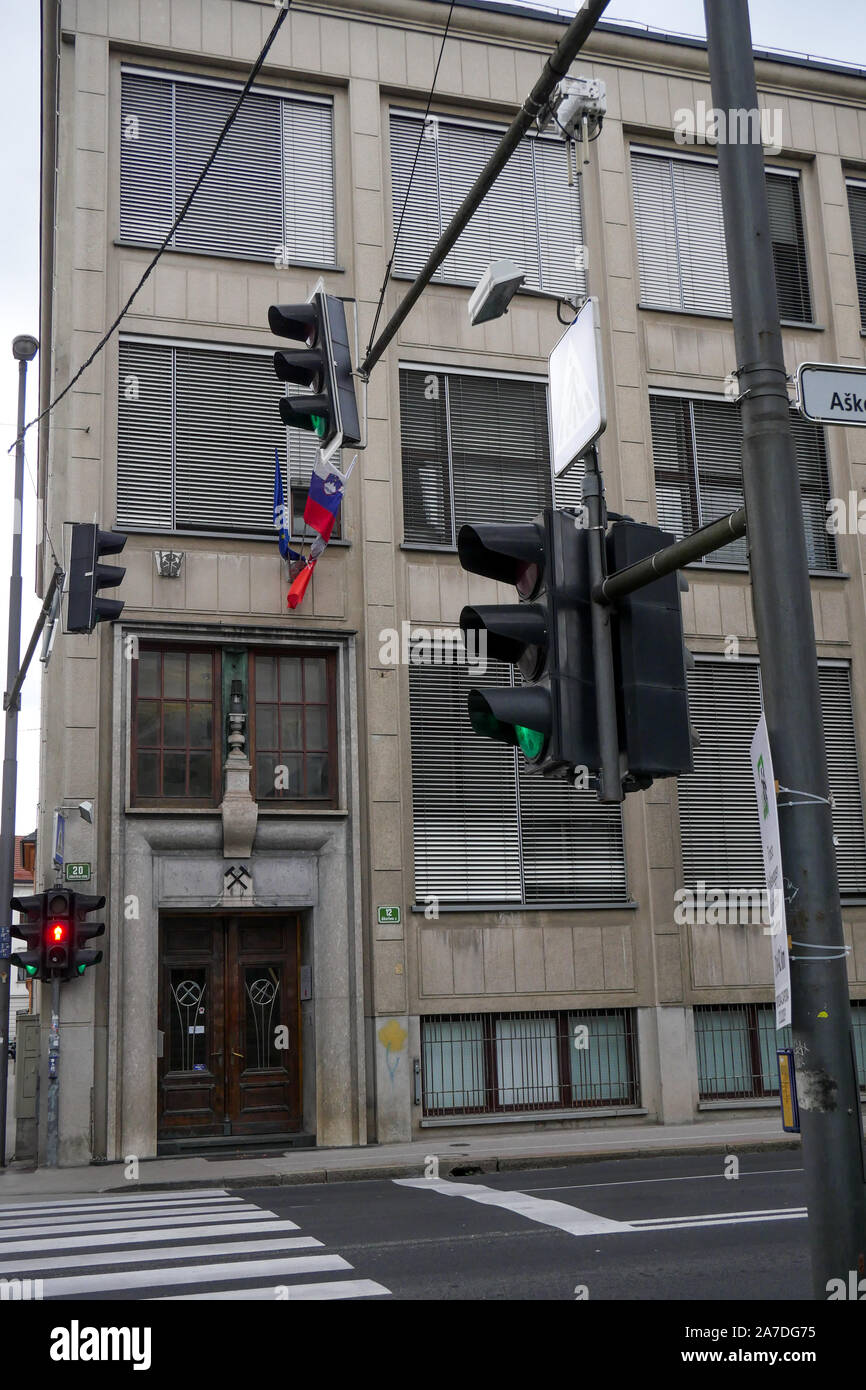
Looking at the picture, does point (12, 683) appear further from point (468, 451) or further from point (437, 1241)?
point (437, 1241)

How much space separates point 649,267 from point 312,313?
16037 mm

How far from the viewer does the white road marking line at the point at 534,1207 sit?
1111 centimetres

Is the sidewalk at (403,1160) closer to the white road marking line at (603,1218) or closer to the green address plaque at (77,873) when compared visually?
the white road marking line at (603,1218)

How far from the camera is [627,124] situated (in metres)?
A: 24.2

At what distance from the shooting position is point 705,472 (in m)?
23.5

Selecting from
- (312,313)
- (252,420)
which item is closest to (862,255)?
(252,420)

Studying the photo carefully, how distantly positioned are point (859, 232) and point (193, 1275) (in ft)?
74.2

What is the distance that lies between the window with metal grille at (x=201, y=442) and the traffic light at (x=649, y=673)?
14424mm

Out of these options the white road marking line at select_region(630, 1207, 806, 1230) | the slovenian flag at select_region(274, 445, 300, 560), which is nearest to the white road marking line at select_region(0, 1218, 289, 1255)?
the white road marking line at select_region(630, 1207, 806, 1230)

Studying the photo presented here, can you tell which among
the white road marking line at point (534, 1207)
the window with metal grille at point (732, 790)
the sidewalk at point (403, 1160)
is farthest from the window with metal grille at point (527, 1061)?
the white road marking line at point (534, 1207)

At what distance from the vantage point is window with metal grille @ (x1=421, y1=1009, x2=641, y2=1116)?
2005cm

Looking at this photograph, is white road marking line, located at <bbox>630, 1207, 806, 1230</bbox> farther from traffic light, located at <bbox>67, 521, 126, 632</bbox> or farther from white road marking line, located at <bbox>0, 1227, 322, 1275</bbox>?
traffic light, located at <bbox>67, 521, 126, 632</bbox>
